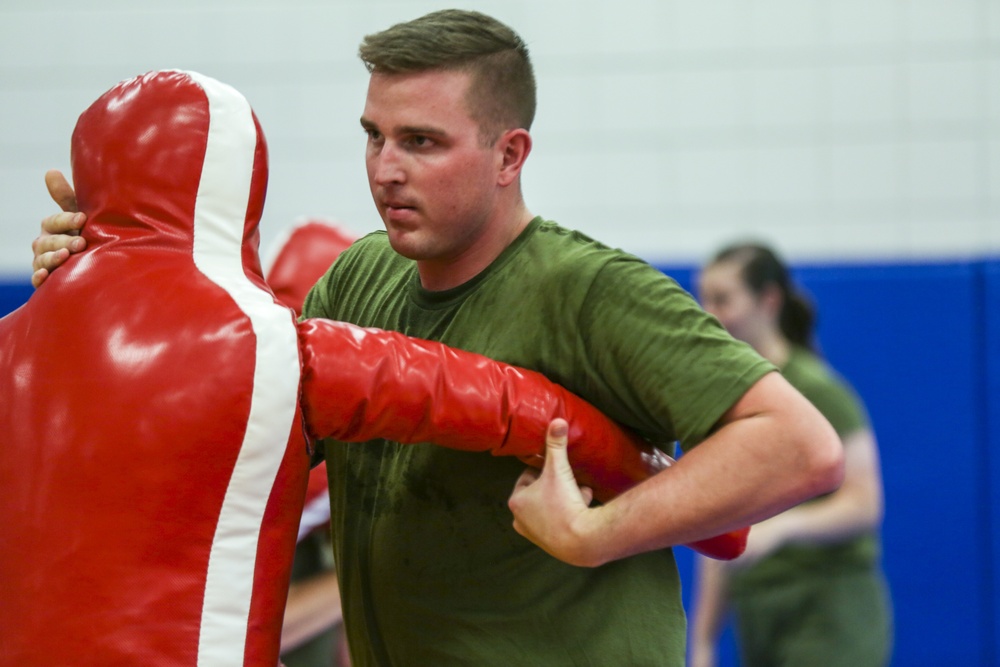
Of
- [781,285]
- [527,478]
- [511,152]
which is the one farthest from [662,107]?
[527,478]

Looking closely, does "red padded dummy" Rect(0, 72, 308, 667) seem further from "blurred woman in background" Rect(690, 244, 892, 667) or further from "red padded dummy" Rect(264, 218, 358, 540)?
"blurred woman in background" Rect(690, 244, 892, 667)

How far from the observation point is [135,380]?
1218 millimetres

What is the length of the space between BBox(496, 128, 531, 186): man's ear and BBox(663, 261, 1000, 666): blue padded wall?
6.88ft

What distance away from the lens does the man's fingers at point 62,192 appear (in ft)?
4.86

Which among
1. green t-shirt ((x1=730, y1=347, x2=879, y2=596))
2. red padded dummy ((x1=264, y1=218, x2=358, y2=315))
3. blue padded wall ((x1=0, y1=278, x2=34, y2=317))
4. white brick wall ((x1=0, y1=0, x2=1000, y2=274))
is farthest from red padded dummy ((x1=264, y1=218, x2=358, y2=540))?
white brick wall ((x1=0, y1=0, x2=1000, y2=274))

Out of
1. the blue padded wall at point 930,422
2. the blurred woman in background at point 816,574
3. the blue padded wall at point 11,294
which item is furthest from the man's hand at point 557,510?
the blue padded wall at point 11,294

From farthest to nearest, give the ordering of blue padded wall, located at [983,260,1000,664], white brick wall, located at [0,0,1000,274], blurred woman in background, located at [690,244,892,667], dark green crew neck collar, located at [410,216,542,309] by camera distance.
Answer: white brick wall, located at [0,0,1000,274], blue padded wall, located at [983,260,1000,664], blurred woman in background, located at [690,244,892,667], dark green crew neck collar, located at [410,216,542,309]

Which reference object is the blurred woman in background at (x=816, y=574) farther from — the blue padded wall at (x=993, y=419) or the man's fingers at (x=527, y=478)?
the man's fingers at (x=527, y=478)

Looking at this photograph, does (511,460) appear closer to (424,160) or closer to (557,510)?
(557,510)

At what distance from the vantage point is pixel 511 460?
1.52 metres

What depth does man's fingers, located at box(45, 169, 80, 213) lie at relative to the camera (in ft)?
4.86

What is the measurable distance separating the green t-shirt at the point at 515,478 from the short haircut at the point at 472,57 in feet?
0.54

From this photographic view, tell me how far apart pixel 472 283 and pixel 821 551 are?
1727 millimetres

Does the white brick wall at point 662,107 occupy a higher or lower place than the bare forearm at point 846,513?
higher
